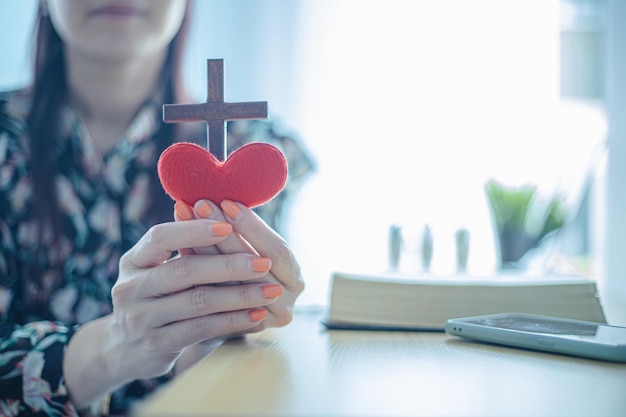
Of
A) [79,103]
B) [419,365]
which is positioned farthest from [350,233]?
[419,365]

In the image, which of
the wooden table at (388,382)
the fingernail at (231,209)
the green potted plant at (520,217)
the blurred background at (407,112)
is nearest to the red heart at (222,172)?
the fingernail at (231,209)

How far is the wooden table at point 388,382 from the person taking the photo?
10.7 inches

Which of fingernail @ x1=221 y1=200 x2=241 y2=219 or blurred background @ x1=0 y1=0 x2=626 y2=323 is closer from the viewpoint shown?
fingernail @ x1=221 y1=200 x2=241 y2=219

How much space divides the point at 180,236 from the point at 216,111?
0.12 m

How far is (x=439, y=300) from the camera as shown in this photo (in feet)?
1.86

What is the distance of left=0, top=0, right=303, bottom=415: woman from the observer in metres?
0.54

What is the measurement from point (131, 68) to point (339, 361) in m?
0.72

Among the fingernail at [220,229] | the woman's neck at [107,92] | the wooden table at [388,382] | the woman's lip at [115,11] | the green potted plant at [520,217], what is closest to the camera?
the wooden table at [388,382]

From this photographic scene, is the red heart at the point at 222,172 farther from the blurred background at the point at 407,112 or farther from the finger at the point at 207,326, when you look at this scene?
the blurred background at the point at 407,112

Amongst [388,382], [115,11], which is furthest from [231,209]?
[115,11]

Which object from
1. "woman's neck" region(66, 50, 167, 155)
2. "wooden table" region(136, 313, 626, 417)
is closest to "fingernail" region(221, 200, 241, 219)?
"wooden table" region(136, 313, 626, 417)

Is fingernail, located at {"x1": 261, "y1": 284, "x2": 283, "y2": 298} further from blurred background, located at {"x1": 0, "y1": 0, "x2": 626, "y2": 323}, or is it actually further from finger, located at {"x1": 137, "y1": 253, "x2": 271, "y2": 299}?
blurred background, located at {"x1": 0, "y1": 0, "x2": 626, "y2": 323}

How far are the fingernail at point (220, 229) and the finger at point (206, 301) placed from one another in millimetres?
57

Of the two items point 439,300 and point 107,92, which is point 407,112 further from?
point 439,300
